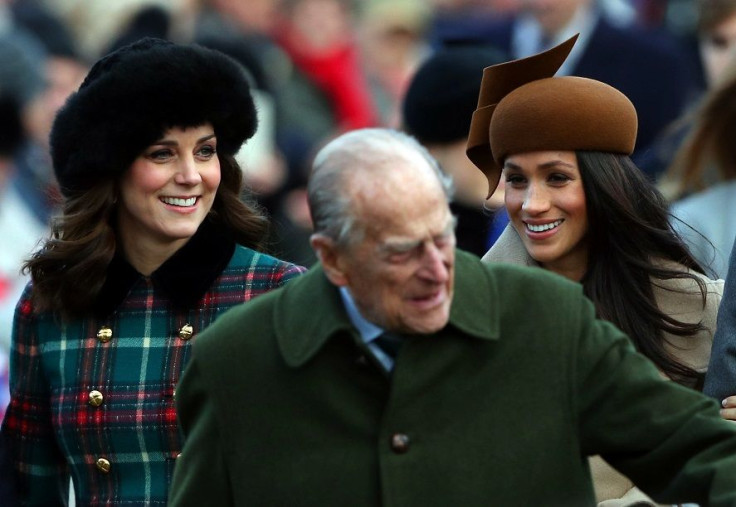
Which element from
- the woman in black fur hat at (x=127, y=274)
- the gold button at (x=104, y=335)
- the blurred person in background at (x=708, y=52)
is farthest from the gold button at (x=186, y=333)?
the blurred person in background at (x=708, y=52)

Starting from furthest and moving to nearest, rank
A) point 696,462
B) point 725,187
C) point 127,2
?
1. point 127,2
2. point 725,187
3. point 696,462

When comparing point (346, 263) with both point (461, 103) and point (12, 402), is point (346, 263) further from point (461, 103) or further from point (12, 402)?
point (461, 103)

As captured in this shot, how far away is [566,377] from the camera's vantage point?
4922 mm

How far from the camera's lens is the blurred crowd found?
885 cm

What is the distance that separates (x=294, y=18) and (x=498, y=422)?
8766 millimetres

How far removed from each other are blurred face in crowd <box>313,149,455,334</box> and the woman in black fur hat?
1424 millimetres

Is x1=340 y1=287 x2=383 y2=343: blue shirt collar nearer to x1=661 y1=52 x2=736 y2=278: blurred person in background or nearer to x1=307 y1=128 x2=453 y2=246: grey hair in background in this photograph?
x1=307 y1=128 x2=453 y2=246: grey hair in background

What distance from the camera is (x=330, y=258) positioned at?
4891mm

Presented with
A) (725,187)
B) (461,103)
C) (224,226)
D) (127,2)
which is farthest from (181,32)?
(224,226)

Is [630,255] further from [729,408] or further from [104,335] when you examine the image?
[104,335]

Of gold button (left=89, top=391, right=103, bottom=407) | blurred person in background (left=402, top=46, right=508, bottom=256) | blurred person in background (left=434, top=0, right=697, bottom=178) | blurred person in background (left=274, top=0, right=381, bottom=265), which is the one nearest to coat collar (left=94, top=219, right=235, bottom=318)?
gold button (left=89, top=391, right=103, bottom=407)

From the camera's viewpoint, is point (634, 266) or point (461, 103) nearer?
point (634, 266)

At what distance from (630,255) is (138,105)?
1.57 metres

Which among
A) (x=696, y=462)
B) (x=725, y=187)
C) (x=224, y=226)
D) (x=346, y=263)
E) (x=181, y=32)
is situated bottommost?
(x=696, y=462)
